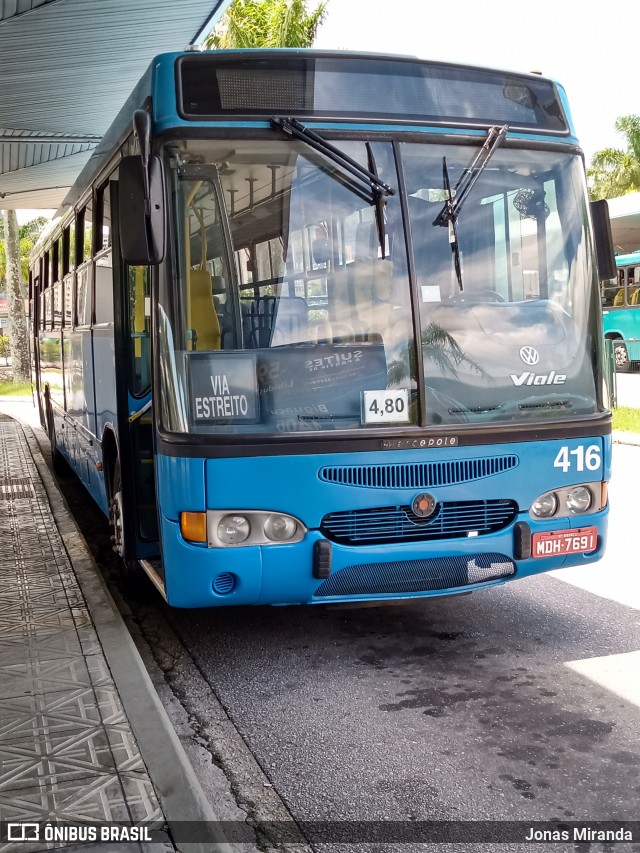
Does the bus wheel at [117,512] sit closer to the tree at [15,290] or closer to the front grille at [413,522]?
the front grille at [413,522]

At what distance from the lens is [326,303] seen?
16.0 feet

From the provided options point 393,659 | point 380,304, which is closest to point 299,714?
point 393,659

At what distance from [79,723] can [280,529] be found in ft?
4.37

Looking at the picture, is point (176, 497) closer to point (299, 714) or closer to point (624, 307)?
point (299, 714)

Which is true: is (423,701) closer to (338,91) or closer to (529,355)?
(529,355)

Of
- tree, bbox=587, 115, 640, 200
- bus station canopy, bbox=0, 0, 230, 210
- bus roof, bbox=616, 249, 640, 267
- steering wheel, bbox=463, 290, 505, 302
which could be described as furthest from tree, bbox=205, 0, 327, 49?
tree, bbox=587, 115, 640, 200

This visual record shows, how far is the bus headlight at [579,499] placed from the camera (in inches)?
207

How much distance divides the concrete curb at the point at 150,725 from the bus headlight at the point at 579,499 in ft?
8.01

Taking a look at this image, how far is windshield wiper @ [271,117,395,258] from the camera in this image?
15.8 ft

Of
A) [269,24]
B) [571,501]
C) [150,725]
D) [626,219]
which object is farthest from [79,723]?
[626,219]

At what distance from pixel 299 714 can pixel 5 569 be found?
315cm

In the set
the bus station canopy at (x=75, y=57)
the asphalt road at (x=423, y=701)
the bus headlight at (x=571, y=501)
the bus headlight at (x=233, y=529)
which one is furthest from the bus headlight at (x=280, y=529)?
the bus station canopy at (x=75, y=57)

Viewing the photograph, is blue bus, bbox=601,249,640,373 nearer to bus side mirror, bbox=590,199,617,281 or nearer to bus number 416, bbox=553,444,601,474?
bus side mirror, bbox=590,199,617,281

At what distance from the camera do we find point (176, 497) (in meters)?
4.79
